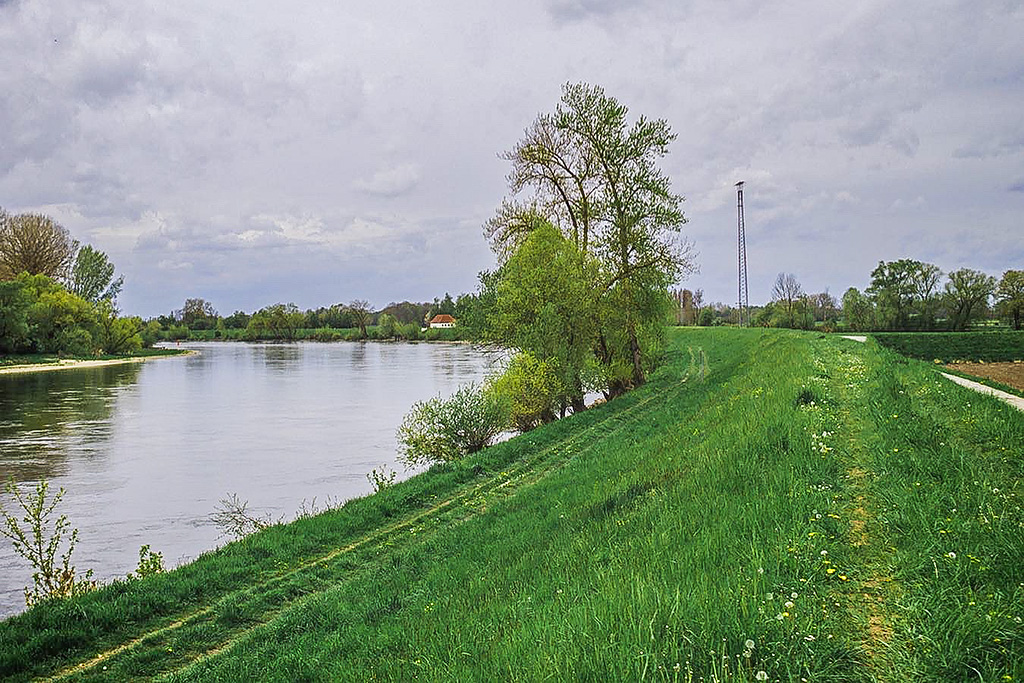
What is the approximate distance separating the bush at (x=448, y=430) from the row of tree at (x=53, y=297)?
231 feet

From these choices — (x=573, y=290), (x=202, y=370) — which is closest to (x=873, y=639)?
(x=573, y=290)

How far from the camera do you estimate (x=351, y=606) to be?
888cm

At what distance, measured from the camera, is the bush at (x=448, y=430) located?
22250mm

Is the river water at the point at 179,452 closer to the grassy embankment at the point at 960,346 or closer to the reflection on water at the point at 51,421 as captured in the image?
the reflection on water at the point at 51,421

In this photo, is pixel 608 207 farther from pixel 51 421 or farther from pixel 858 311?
pixel 858 311

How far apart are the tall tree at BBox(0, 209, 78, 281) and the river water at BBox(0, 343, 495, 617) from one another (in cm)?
4830

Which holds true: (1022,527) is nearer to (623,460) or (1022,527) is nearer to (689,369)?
(623,460)

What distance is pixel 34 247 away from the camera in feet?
312

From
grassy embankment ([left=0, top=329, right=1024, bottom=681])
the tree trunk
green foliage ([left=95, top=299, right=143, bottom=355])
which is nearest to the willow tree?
the tree trunk

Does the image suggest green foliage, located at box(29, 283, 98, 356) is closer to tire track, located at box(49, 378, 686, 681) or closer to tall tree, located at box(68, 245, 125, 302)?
tall tree, located at box(68, 245, 125, 302)

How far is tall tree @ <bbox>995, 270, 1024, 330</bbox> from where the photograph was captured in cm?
6169

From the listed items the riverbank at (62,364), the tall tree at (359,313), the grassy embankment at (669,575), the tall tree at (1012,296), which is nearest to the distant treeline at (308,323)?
the tall tree at (359,313)

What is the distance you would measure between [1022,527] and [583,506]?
6.19 metres

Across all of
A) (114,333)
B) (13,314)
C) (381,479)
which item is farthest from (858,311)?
(114,333)
